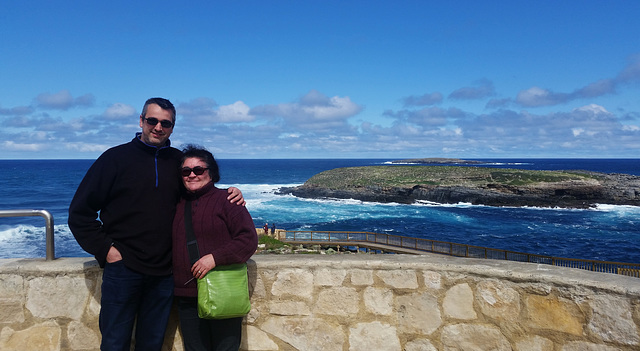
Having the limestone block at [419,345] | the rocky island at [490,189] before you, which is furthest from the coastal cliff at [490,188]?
the limestone block at [419,345]

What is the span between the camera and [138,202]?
7.34ft

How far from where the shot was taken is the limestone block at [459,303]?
2.56 metres

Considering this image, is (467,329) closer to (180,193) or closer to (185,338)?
(185,338)

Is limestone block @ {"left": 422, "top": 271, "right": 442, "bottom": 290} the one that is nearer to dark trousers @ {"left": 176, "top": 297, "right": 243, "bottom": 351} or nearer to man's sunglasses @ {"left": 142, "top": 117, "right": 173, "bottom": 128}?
dark trousers @ {"left": 176, "top": 297, "right": 243, "bottom": 351}

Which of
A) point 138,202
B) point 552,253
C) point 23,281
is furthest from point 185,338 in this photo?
point 552,253

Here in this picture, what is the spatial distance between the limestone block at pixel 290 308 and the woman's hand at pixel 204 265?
65cm

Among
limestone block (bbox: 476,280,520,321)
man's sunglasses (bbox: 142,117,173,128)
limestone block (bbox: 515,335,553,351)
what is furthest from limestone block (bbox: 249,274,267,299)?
limestone block (bbox: 515,335,553,351)

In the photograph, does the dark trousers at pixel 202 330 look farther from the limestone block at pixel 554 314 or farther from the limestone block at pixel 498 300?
the limestone block at pixel 554 314

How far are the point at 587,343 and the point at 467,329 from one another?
2.14 feet

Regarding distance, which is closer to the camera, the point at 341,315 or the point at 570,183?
the point at 341,315

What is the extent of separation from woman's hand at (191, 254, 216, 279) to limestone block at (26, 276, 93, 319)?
88cm

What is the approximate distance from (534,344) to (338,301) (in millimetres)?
1210

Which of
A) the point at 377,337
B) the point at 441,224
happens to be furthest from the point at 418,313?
the point at 441,224

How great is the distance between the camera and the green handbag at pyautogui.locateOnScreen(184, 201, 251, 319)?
219 cm
